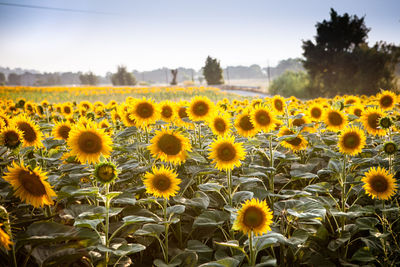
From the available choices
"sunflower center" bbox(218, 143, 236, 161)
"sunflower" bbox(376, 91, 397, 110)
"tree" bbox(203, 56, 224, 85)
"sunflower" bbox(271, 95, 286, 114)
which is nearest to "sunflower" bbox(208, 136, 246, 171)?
"sunflower center" bbox(218, 143, 236, 161)

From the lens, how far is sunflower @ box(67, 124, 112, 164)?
1966mm

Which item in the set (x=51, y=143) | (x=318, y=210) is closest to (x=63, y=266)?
(x=51, y=143)

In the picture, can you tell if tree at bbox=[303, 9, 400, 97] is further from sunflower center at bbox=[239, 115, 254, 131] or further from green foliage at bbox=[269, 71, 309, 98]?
sunflower center at bbox=[239, 115, 254, 131]

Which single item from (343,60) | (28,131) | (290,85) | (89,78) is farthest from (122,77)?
(28,131)

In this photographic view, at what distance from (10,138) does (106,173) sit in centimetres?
89

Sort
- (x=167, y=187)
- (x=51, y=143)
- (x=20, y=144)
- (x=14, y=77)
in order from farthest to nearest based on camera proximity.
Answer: (x=14, y=77) < (x=51, y=143) < (x=20, y=144) < (x=167, y=187)

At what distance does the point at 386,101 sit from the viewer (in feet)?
12.2

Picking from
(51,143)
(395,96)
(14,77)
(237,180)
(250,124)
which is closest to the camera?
(237,180)

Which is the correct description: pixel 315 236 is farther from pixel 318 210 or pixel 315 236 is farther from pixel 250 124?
pixel 250 124

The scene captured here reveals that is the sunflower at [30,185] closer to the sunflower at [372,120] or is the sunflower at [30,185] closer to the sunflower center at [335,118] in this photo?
the sunflower center at [335,118]

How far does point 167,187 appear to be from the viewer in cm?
190

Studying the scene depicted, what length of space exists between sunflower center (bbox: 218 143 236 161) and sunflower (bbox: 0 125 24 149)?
1.46m

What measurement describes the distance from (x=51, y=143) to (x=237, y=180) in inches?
67.1

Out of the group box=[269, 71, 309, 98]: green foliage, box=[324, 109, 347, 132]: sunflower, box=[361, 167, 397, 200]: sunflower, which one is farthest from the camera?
box=[269, 71, 309, 98]: green foliage
